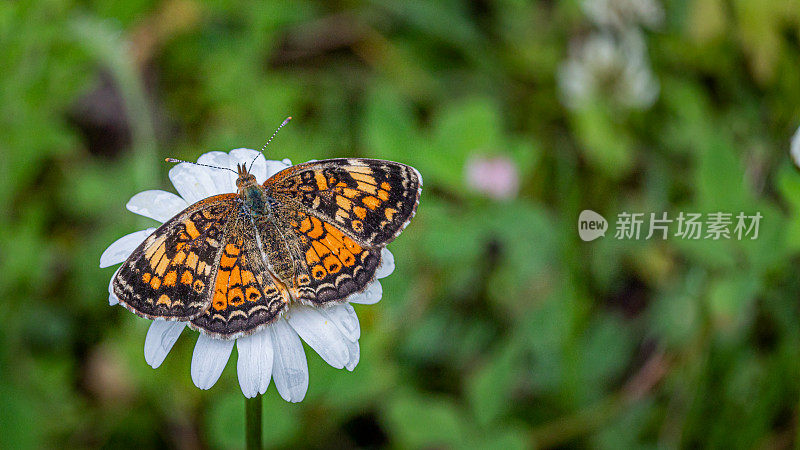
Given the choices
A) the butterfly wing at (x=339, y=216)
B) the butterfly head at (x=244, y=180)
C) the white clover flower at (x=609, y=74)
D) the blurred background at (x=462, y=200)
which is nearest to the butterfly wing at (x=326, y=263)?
the butterfly wing at (x=339, y=216)

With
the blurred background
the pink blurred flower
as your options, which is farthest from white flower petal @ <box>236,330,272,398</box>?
the pink blurred flower

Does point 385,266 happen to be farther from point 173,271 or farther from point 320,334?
point 173,271

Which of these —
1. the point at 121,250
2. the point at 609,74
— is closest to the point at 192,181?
the point at 121,250

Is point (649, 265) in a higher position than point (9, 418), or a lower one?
higher

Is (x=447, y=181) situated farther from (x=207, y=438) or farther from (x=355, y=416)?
(x=207, y=438)

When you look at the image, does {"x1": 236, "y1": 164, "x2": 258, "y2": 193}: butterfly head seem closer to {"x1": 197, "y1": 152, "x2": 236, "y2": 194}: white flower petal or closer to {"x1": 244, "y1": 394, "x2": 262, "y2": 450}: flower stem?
{"x1": 197, "y1": 152, "x2": 236, "y2": 194}: white flower petal

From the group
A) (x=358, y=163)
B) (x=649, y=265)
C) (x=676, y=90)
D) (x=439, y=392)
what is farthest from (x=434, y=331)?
(x=676, y=90)
